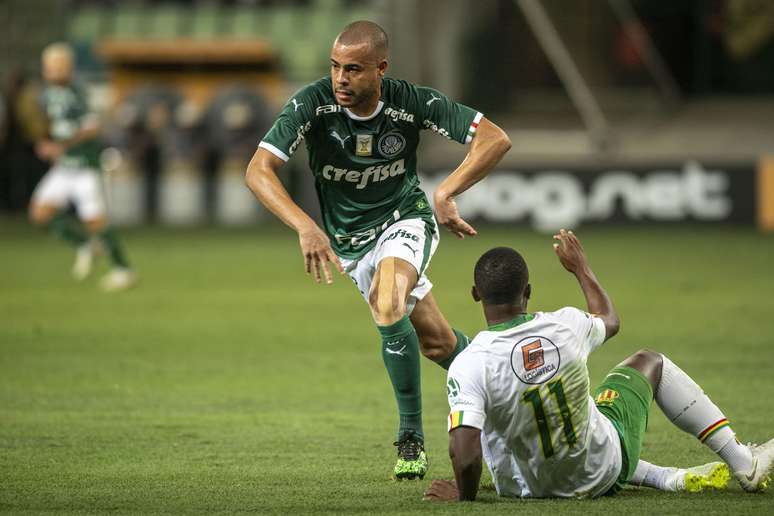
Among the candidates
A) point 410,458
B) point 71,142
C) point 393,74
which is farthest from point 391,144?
point 393,74

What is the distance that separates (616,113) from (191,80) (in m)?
7.92

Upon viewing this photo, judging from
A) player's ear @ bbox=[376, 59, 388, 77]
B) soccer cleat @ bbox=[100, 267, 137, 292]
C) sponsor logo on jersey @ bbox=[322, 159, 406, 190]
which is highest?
player's ear @ bbox=[376, 59, 388, 77]

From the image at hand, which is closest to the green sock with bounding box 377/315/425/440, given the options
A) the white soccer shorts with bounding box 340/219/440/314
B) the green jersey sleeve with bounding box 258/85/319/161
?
the white soccer shorts with bounding box 340/219/440/314

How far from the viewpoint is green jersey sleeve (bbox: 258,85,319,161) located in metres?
6.15

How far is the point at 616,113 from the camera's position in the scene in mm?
24875

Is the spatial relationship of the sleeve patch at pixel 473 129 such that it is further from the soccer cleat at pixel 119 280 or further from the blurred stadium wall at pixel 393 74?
the blurred stadium wall at pixel 393 74

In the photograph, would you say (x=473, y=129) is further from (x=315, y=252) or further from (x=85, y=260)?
(x=85, y=260)

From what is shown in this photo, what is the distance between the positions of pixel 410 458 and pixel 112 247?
28.5ft

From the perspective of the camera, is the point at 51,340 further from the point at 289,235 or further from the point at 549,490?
the point at 289,235

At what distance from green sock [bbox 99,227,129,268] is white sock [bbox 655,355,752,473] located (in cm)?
946

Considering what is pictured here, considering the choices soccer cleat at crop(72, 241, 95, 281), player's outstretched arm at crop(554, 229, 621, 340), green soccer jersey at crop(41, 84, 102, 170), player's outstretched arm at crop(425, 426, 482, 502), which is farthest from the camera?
soccer cleat at crop(72, 241, 95, 281)

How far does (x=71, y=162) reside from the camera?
14.9 m

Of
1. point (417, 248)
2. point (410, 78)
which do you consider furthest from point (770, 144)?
point (417, 248)

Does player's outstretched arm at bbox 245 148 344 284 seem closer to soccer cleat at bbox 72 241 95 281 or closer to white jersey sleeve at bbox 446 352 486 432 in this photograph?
white jersey sleeve at bbox 446 352 486 432
